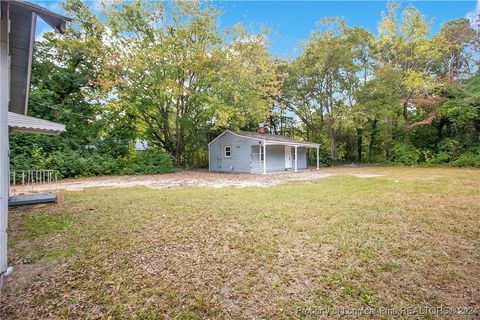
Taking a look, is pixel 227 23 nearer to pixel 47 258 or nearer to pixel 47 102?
pixel 47 102

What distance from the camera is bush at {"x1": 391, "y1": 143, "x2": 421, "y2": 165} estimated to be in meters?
19.2

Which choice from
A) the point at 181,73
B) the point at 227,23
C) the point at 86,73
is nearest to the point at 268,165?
the point at 181,73

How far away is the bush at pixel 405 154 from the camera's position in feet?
62.8

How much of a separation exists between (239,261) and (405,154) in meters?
21.7

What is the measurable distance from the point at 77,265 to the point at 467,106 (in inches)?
922

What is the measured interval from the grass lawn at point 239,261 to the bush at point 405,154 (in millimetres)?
16252

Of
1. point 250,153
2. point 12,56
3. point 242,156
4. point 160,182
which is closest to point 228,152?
point 242,156

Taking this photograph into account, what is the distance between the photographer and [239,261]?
119 inches

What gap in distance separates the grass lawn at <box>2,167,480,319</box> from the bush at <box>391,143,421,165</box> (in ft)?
53.3

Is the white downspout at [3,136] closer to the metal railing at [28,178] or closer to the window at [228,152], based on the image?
the metal railing at [28,178]

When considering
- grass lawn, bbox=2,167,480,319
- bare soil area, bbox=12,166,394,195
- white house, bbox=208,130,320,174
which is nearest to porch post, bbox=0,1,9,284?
grass lawn, bbox=2,167,480,319

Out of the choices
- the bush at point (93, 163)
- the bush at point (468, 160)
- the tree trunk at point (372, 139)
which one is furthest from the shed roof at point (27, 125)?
the tree trunk at point (372, 139)

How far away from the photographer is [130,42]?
598 inches

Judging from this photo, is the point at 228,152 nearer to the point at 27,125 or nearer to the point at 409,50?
the point at 27,125
